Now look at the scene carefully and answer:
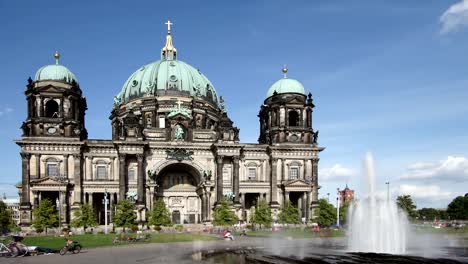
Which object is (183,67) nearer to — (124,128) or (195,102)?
(195,102)

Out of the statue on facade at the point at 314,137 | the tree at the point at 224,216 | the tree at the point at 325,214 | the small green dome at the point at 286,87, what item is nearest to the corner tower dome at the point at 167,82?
the small green dome at the point at 286,87

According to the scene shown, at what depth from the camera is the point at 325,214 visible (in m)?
76.2

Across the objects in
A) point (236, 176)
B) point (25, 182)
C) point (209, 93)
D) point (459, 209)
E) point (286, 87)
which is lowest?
point (459, 209)

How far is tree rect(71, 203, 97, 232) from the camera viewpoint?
6625 cm

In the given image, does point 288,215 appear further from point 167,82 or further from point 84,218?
point 167,82

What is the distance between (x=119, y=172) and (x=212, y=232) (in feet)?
61.9

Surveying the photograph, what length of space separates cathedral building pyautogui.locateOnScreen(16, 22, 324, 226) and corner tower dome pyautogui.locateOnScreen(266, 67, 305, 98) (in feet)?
0.60

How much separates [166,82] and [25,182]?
31754 mm

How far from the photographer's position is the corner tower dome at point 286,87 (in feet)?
272

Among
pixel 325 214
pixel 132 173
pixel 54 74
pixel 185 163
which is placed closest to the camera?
pixel 54 74

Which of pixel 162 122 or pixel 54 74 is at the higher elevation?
pixel 54 74

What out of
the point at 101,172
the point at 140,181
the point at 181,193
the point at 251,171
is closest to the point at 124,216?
the point at 140,181

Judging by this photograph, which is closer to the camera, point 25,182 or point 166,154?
point 25,182

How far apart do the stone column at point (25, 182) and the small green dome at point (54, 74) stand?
41.7ft
